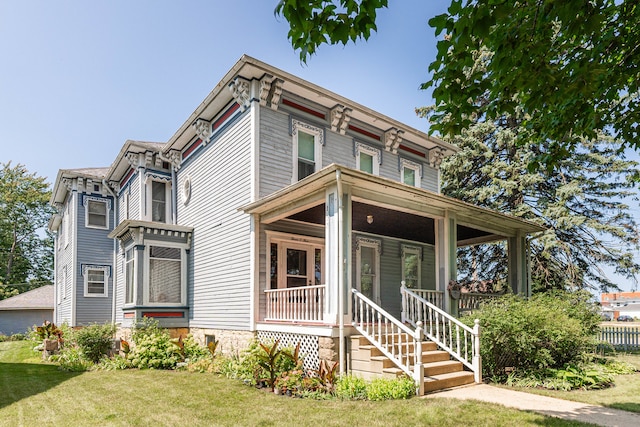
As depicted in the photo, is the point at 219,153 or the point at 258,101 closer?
the point at 258,101

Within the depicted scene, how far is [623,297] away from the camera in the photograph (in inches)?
3698

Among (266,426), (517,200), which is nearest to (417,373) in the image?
(266,426)

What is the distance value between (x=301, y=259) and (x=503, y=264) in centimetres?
1417

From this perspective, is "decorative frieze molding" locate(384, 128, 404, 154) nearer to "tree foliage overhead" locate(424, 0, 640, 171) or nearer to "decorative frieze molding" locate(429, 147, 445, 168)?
"decorative frieze molding" locate(429, 147, 445, 168)

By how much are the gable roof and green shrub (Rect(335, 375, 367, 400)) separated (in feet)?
87.1

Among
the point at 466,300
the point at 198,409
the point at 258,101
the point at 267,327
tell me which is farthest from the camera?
the point at 466,300

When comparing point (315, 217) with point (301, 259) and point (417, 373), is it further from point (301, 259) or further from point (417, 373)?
point (417, 373)

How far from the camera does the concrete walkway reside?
19.7 ft

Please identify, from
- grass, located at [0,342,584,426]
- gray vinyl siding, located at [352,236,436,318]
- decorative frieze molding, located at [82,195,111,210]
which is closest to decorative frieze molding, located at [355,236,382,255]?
gray vinyl siding, located at [352,236,436,318]

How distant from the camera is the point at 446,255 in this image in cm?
1052

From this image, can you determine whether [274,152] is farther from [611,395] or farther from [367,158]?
[611,395]

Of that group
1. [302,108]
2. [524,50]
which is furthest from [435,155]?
[524,50]

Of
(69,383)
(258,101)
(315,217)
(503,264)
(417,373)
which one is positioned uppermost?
(258,101)

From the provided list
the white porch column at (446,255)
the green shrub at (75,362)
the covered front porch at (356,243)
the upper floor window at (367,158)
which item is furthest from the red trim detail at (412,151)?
the green shrub at (75,362)
